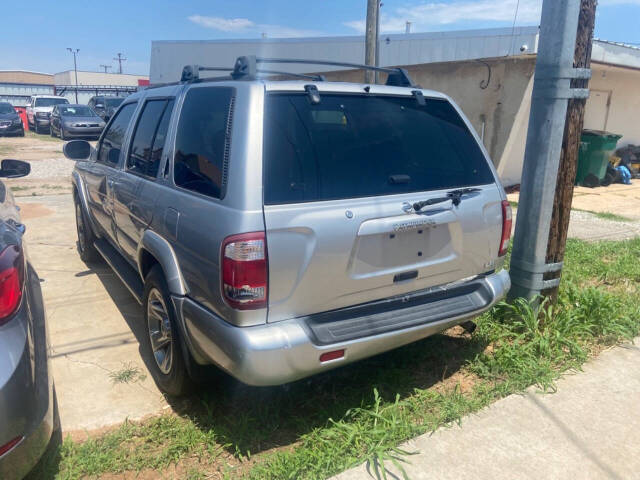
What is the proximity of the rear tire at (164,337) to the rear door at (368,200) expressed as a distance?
0.88 m

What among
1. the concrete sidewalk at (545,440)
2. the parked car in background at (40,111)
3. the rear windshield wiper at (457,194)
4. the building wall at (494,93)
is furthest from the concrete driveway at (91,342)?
the parked car in background at (40,111)

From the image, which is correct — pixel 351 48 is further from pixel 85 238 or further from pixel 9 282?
pixel 9 282

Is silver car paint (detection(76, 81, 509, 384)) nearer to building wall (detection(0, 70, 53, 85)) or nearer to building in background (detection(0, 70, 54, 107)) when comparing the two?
building in background (detection(0, 70, 54, 107))

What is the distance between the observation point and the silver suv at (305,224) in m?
2.43

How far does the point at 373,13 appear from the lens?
389 inches

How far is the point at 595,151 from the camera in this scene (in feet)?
39.8

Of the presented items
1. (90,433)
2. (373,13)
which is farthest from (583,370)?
(373,13)

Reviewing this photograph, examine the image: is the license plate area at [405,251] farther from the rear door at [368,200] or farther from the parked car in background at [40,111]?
the parked car in background at [40,111]

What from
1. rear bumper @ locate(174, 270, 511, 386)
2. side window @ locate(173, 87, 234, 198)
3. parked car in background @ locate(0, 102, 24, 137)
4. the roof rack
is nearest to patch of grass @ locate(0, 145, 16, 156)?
parked car in background @ locate(0, 102, 24, 137)

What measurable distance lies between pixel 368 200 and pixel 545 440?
161 centimetres

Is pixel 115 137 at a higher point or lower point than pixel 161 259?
higher

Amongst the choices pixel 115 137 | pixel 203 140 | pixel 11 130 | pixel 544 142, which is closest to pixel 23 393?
pixel 203 140

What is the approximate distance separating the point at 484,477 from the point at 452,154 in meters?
1.82

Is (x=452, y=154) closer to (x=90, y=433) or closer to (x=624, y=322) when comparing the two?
(x=624, y=322)
